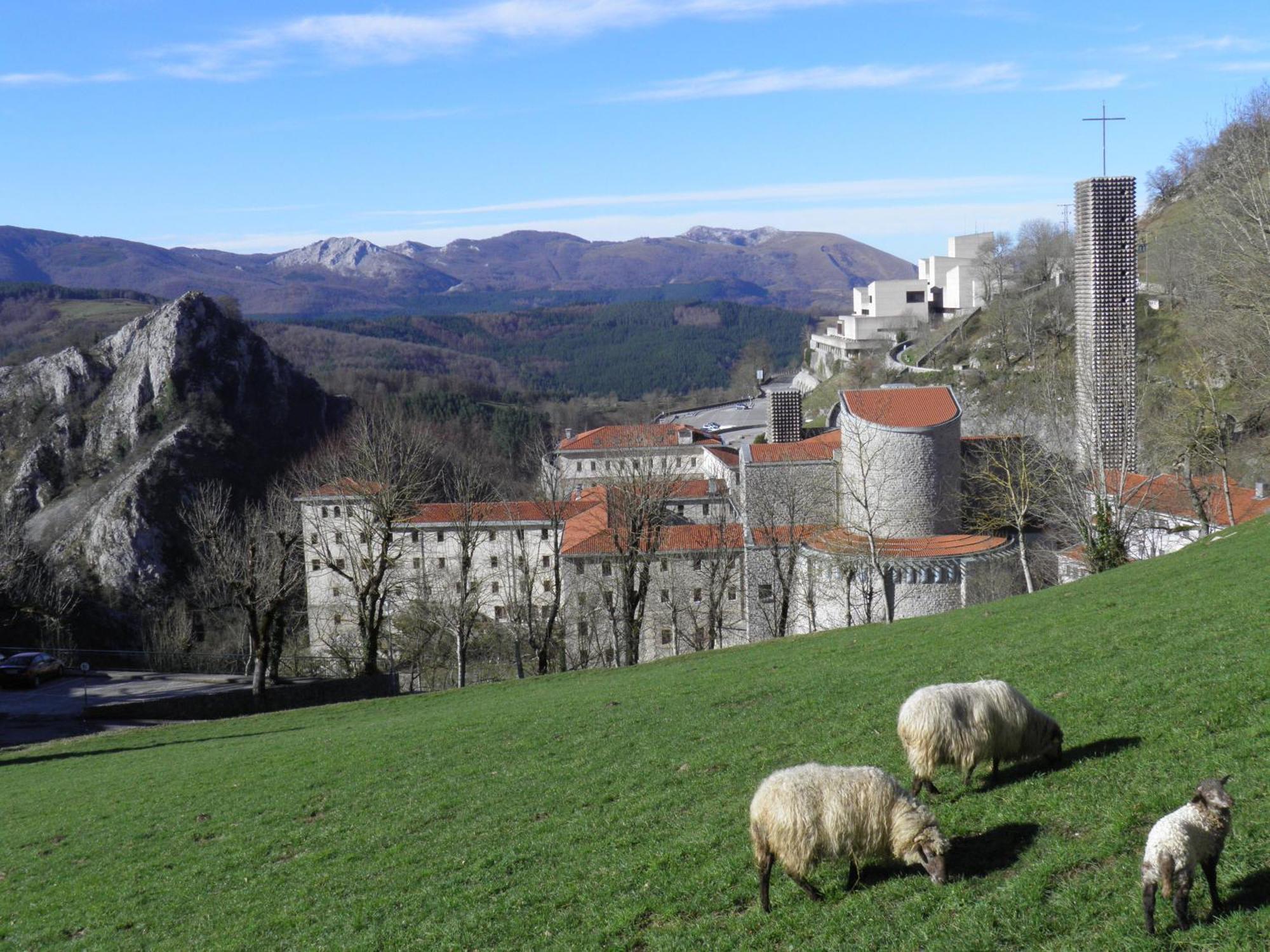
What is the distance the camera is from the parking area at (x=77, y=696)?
35750mm

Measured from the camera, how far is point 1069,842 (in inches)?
370

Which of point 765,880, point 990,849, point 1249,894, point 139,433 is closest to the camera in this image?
point 1249,894

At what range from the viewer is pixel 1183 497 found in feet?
170

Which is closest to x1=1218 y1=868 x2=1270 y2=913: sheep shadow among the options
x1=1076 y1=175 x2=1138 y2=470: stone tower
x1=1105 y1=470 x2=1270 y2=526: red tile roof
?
x1=1105 y1=470 x2=1270 y2=526: red tile roof

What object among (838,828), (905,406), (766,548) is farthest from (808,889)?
(905,406)

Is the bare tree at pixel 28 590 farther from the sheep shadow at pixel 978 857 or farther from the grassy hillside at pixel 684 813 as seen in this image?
the sheep shadow at pixel 978 857

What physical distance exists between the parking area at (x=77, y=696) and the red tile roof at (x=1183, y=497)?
41342mm

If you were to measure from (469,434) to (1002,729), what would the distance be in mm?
143366

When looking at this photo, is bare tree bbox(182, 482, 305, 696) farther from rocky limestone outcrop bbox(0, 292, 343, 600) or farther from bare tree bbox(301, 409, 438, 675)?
rocky limestone outcrop bbox(0, 292, 343, 600)

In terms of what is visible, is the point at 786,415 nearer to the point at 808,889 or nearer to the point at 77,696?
the point at 77,696

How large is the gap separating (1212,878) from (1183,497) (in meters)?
50.0

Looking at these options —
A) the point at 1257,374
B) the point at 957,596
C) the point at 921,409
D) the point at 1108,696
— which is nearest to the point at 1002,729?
the point at 1108,696

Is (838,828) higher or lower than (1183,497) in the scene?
higher

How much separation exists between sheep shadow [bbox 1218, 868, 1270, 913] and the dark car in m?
47.5
